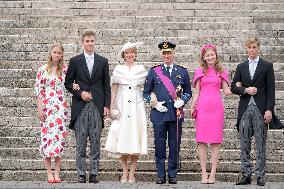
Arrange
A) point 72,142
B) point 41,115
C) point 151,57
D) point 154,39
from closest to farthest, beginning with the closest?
point 41,115, point 72,142, point 151,57, point 154,39

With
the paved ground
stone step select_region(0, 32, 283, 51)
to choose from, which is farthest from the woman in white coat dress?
stone step select_region(0, 32, 283, 51)

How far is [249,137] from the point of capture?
1419 cm

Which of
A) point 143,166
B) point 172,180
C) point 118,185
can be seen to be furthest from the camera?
point 143,166

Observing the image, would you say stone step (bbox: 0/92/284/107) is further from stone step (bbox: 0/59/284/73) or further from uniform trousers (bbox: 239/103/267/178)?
uniform trousers (bbox: 239/103/267/178)

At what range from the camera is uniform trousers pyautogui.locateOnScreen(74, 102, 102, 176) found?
14203 millimetres

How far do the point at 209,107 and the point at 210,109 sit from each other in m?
0.03

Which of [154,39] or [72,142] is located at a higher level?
Answer: [154,39]

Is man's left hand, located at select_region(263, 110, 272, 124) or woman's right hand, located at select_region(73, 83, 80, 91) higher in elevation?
woman's right hand, located at select_region(73, 83, 80, 91)

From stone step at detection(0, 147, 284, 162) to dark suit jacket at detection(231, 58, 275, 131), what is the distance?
1.17m

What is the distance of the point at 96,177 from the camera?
46.5ft

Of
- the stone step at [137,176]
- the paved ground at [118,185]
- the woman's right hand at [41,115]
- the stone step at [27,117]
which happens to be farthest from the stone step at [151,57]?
the paved ground at [118,185]

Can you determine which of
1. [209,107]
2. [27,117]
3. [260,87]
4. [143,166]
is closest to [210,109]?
[209,107]

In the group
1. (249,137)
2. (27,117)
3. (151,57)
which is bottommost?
(249,137)

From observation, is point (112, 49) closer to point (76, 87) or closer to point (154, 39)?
point (154, 39)
